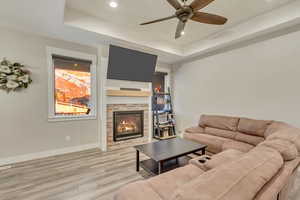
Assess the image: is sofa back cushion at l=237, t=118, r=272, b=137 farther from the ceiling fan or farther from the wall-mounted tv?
the wall-mounted tv

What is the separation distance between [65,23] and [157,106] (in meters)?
3.33

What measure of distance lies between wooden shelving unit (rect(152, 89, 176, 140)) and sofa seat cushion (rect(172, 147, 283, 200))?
375 cm

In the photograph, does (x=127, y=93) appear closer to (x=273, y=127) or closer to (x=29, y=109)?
(x=29, y=109)

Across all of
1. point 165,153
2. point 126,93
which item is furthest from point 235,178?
point 126,93

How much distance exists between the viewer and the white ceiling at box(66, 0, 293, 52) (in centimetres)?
258

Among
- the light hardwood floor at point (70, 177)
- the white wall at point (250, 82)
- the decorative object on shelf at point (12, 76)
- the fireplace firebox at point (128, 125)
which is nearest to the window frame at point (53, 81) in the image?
the decorative object on shelf at point (12, 76)

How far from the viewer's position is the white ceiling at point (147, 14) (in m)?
2.58

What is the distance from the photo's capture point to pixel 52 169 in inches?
104

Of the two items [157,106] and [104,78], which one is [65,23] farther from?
[157,106]

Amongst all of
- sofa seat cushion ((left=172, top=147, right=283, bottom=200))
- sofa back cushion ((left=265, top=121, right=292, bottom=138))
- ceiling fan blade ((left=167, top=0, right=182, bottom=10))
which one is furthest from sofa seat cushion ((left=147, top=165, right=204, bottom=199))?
ceiling fan blade ((left=167, top=0, right=182, bottom=10))

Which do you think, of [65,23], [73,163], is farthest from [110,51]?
[73,163]

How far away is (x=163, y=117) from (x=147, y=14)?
3.39 metres

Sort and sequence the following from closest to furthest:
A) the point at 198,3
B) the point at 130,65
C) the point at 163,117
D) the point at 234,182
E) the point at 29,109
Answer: the point at 234,182 < the point at 198,3 < the point at 29,109 < the point at 130,65 < the point at 163,117

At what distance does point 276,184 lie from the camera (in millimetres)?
990
